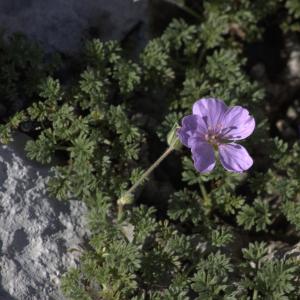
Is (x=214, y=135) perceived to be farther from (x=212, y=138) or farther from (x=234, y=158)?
(x=234, y=158)

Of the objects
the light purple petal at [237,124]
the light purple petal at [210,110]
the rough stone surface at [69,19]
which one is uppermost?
the rough stone surface at [69,19]

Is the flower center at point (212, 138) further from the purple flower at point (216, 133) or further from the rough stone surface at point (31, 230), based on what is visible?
the rough stone surface at point (31, 230)

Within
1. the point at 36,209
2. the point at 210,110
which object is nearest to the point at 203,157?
the point at 210,110

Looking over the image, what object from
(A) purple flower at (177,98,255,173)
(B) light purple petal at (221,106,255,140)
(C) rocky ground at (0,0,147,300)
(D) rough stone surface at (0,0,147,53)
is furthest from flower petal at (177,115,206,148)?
(D) rough stone surface at (0,0,147,53)

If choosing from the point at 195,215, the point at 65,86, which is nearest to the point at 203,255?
the point at 195,215

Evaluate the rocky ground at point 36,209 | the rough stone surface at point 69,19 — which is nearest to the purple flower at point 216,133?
the rocky ground at point 36,209

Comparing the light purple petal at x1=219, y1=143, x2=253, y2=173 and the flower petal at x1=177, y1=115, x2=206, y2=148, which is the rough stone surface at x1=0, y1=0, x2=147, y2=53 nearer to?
the flower petal at x1=177, y1=115, x2=206, y2=148

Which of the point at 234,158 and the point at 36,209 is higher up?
the point at 36,209
